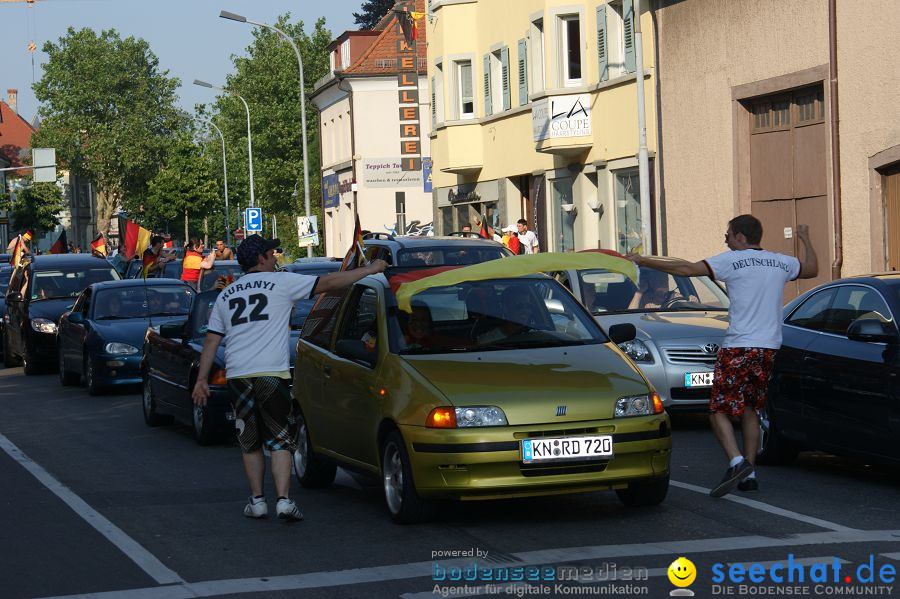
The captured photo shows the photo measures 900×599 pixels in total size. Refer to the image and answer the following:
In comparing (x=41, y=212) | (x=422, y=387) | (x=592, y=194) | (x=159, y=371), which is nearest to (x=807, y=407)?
(x=422, y=387)

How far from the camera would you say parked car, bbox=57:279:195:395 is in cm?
1997

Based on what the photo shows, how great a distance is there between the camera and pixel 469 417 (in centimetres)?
860

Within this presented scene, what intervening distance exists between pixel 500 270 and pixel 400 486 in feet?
5.18

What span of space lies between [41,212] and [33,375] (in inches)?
3095

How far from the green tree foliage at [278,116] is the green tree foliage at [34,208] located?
1283cm

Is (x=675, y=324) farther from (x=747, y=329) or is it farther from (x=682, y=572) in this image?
(x=682, y=572)

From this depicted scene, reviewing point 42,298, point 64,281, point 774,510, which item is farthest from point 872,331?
point 64,281

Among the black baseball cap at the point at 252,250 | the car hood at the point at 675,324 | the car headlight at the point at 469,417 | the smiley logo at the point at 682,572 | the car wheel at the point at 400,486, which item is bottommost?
the smiley logo at the point at 682,572

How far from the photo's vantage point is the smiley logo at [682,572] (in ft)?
23.3

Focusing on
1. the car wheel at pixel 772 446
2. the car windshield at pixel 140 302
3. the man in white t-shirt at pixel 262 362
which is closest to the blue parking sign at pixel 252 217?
the car windshield at pixel 140 302

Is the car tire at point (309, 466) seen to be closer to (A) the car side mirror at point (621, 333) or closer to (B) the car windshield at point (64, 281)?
(A) the car side mirror at point (621, 333)

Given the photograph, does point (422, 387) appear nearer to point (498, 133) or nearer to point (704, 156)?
point (704, 156)

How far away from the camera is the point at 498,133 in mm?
39062

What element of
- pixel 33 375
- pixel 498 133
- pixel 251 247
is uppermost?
pixel 498 133
